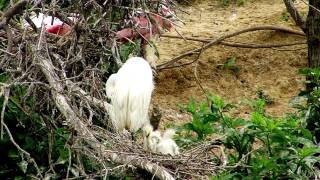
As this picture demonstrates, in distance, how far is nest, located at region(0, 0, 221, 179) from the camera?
2397 mm

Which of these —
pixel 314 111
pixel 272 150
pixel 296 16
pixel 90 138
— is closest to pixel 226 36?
pixel 296 16

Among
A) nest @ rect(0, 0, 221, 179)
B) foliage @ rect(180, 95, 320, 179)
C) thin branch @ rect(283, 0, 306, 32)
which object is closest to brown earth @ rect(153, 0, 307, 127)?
thin branch @ rect(283, 0, 306, 32)

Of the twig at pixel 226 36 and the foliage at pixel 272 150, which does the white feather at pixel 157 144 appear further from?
the twig at pixel 226 36

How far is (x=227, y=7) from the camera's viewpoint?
668cm

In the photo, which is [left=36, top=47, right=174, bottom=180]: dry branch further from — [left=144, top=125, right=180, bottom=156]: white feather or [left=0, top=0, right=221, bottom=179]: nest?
[left=144, top=125, right=180, bottom=156]: white feather

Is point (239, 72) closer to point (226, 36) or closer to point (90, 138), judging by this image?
point (226, 36)

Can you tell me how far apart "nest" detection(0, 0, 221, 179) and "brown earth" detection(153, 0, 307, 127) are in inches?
70.3

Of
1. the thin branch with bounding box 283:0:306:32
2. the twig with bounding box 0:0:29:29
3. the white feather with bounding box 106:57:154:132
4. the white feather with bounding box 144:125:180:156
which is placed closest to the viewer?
the white feather with bounding box 106:57:154:132

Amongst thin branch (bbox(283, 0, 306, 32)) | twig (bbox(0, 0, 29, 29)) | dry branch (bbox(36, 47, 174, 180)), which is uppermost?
twig (bbox(0, 0, 29, 29))

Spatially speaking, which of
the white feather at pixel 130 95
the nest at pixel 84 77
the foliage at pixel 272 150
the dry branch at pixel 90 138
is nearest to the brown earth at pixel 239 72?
the foliage at pixel 272 150

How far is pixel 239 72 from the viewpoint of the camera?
5406mm

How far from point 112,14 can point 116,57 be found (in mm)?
178

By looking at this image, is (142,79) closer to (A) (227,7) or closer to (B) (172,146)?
(B) (172,146)

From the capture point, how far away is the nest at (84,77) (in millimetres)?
2397
